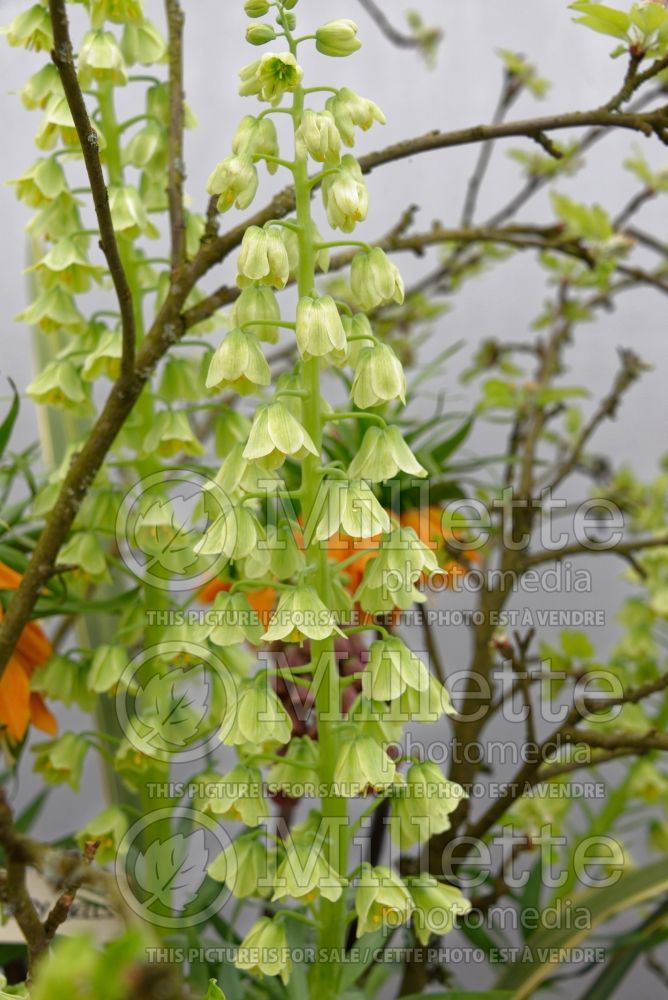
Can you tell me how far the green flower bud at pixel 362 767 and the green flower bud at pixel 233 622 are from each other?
0.18 ft

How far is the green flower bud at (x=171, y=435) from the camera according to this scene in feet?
1.67

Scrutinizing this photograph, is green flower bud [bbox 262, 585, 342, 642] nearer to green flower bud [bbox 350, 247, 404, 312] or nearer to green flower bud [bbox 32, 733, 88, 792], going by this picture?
green flower bud [bbox 350, 247, 404, 312]

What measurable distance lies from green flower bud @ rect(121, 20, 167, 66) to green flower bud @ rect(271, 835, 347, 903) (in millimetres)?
382

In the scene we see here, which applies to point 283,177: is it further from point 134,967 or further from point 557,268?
point 134,967

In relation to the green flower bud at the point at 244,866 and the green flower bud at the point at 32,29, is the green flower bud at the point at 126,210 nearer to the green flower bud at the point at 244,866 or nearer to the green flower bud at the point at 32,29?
the green flower bud at the point at 32,29

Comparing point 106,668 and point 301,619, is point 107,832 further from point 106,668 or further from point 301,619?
point 301,619

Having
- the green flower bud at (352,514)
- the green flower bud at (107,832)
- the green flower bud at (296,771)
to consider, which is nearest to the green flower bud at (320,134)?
the green flower bud at (352,514)

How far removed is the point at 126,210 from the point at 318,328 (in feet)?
0.60

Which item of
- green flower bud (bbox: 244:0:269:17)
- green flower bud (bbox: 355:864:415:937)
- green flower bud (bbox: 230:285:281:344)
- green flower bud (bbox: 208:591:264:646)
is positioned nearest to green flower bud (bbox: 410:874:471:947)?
green flower bud (bbox: 355:864:415:937)

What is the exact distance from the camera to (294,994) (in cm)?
43

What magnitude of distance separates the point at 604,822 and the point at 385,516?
0.51 m

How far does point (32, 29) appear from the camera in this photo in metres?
0.47

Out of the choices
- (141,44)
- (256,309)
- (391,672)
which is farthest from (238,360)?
(141,44)

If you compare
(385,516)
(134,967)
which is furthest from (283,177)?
(134,967)
